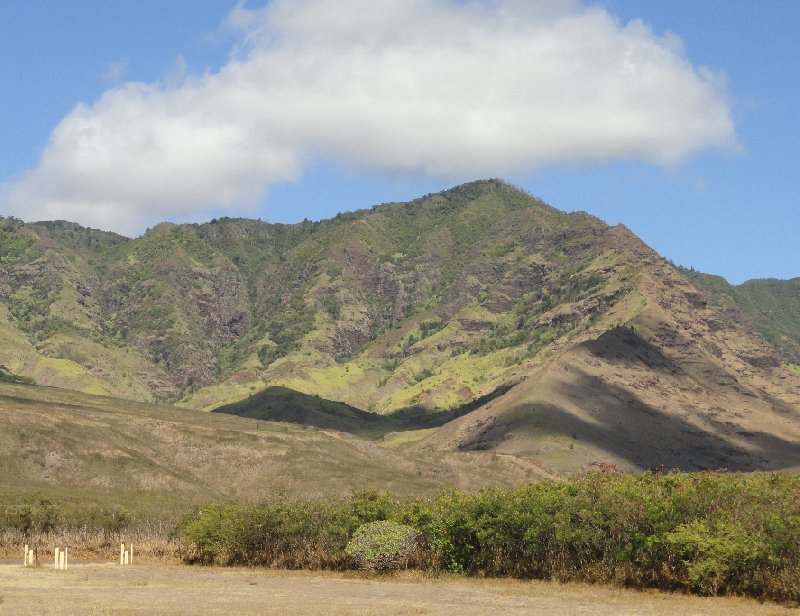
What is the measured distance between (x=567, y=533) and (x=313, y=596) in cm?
1917

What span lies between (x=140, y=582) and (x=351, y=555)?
17.8 meters

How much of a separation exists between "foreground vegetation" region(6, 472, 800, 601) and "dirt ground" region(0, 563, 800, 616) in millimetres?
2543

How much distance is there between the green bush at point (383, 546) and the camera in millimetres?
83000

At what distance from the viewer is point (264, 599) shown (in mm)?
65375

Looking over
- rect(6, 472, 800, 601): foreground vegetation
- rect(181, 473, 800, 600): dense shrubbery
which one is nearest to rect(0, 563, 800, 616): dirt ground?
rect(6, 472, 800, 601): foreground vegetation

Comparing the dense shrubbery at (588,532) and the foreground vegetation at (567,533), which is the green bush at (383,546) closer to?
the foreground vegetation at (567,533)

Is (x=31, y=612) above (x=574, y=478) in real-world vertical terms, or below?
below

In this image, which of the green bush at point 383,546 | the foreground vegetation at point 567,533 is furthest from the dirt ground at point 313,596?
the foreground vegetation at point 567,533

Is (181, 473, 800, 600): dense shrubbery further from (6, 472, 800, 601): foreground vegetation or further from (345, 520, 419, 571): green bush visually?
(345, 520, 419, 571): green bush

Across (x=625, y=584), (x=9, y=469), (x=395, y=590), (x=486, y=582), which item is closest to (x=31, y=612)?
(x=395, y=590)

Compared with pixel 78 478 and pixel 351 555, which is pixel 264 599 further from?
pixel 78 478

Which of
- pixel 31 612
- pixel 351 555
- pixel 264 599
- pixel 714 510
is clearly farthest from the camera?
pixel 351 555

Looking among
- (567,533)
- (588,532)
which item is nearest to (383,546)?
(567,533)

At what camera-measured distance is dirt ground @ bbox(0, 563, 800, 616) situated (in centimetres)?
5844
